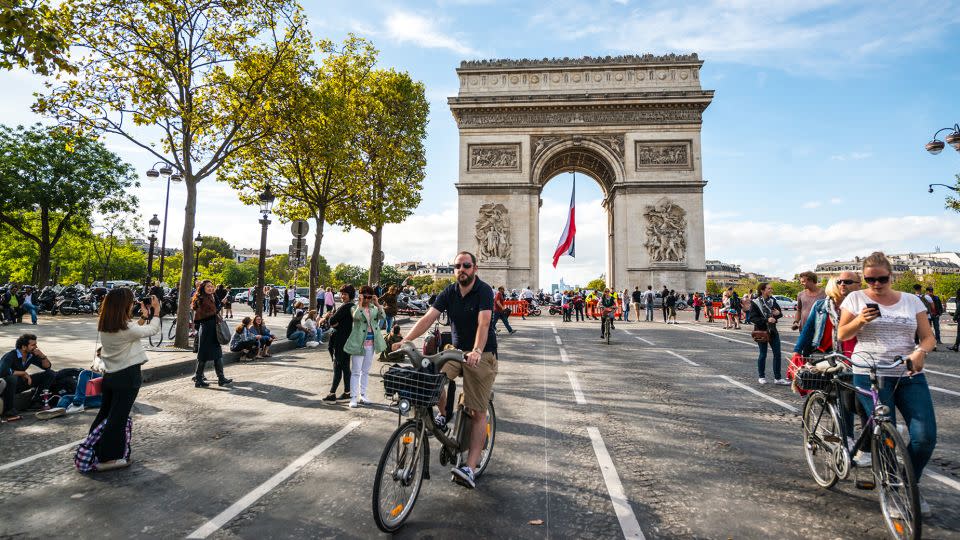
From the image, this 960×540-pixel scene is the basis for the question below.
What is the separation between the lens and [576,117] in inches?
1334

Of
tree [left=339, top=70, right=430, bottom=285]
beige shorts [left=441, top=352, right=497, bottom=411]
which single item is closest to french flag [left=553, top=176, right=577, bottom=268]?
tree [left=339, top=70, right=430, bottom=285]

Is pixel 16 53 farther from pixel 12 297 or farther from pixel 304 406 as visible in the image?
pixel 12 297

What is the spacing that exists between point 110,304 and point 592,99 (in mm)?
32733

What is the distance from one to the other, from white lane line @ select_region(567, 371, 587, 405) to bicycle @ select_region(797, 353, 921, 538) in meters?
3.01

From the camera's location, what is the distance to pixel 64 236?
126ft

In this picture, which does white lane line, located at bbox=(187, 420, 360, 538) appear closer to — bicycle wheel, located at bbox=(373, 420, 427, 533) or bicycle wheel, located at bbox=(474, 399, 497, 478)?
bicycle wheel, located at bbox=(373, 420, 427, 533)

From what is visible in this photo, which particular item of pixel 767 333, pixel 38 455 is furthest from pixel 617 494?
pixel 767 333

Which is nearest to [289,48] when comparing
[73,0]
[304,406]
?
[73,0]

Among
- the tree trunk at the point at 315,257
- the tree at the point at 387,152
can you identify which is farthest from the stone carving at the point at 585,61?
the tree trunk at the point at 315,257

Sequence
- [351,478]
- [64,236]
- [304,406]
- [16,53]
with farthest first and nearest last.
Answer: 1. [64,236]
2. [304,406]
3. [16,53]
4. [351,478]

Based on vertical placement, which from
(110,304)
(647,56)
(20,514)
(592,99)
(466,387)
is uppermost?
(647,56)

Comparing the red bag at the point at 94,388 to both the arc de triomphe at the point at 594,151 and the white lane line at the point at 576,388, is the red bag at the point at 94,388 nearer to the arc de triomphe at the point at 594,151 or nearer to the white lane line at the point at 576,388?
the white lane line at the point at 576,388

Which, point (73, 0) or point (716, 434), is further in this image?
point (73, 0)

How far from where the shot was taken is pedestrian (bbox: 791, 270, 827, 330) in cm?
693
